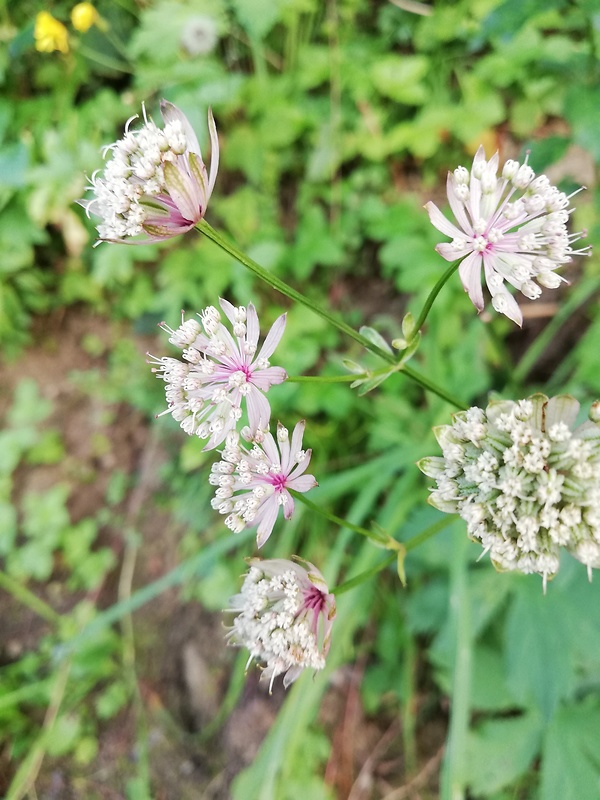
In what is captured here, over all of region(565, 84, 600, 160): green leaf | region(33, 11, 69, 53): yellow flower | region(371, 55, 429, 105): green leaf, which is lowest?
region(33, 11, 69, 53): yellow flower

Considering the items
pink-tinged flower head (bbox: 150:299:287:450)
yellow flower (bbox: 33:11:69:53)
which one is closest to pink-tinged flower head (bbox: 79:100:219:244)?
pink-tinged flower head (bbox: 150:299:287:450)

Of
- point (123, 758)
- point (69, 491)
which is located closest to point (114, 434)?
point (69, 491)

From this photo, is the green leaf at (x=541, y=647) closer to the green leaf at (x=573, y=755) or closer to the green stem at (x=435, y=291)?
the green leaf at (x=573, y=755)

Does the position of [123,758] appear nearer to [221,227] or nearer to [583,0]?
[221,227]

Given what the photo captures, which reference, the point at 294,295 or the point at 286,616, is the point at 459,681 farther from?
the point at 294,295

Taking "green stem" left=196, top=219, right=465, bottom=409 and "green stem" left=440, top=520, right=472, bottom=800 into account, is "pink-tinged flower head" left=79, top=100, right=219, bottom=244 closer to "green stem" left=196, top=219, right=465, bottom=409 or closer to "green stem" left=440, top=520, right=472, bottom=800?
"green stem" left=196, top=219, right=465, bottom=409

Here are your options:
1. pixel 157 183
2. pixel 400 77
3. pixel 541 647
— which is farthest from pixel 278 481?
pixel 400 77

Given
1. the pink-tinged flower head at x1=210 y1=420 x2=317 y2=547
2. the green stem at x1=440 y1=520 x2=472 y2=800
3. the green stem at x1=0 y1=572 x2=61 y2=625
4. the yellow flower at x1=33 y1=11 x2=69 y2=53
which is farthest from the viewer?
the green stem at x1=0 y1=572 x2=61 y2=625
